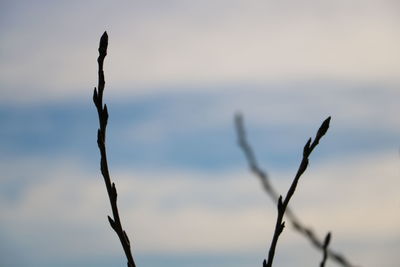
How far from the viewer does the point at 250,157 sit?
12.0 feet

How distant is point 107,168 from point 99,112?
0.19 meters

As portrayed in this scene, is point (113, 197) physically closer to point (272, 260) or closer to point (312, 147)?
point (272, 260)

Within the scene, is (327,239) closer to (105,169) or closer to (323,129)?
(323,129)

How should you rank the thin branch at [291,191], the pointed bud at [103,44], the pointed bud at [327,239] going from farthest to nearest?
1. the pointed bud at [327,239]
2. the pointed bud at [103,44]
3. the thin branch at [291,191]

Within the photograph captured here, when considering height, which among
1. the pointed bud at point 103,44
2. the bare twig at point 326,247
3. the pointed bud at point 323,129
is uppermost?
the pointed bud at point 103,44

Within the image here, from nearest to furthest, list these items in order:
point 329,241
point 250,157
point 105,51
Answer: point 105,51 → point 329,241 → point 250,157

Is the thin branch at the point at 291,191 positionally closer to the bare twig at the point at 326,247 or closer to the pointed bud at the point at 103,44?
the bare twig at the point at 326,247

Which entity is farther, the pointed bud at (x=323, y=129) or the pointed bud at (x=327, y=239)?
the pointed bud at (x=327, y=239)

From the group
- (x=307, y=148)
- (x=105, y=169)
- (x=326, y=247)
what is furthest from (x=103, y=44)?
(x=326, y=247)

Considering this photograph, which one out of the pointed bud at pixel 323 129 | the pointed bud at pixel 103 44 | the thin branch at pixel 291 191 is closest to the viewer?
the thin branch at pixel 291 191

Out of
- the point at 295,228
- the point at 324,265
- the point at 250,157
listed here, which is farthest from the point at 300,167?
the point at 250,157

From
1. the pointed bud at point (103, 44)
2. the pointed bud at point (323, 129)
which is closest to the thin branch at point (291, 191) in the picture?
the pointed bud at point (323, 129)

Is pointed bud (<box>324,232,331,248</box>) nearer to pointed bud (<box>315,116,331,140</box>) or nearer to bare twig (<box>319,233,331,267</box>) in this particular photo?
bare twig (<box>319,233,331,267</box>)

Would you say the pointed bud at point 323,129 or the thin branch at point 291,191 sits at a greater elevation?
the pointed bud at point 323,129
